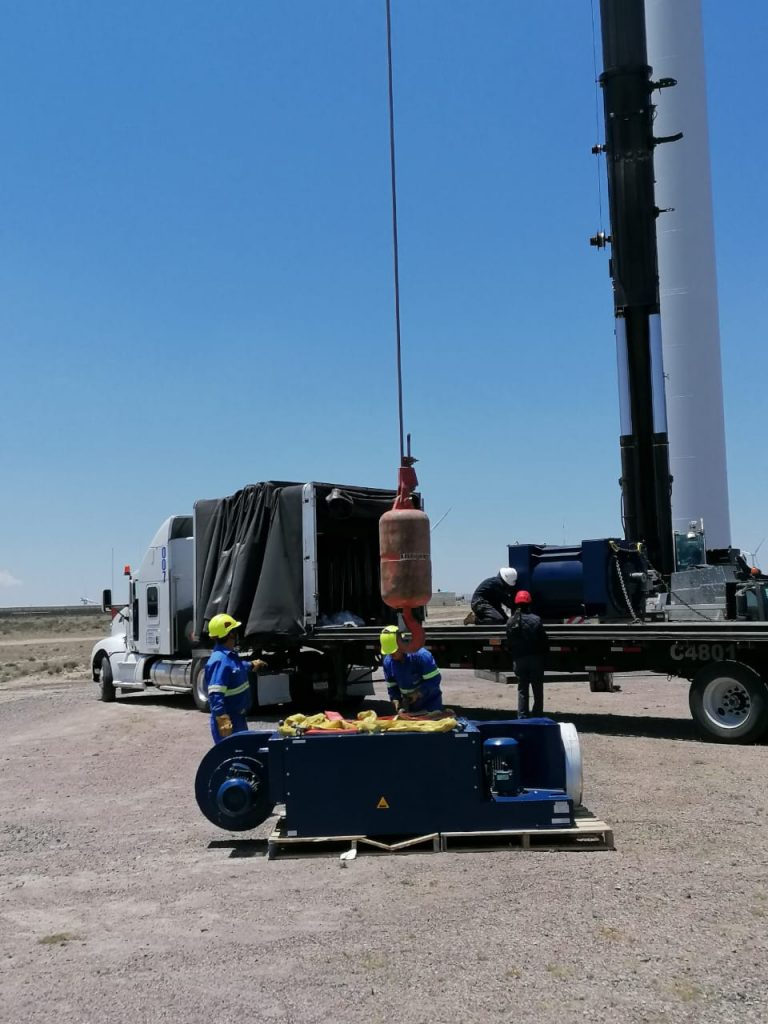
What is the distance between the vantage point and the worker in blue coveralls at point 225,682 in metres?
8.38

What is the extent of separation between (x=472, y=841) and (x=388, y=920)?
5.64 ft

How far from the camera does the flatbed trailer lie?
11836mm

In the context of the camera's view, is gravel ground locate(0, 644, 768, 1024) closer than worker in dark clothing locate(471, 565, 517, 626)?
Yes

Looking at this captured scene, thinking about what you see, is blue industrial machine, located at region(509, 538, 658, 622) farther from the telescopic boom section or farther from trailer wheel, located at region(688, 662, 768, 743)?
the telescopic boom section

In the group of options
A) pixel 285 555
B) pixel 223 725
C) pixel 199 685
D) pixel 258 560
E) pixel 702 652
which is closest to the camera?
pixel 223 725

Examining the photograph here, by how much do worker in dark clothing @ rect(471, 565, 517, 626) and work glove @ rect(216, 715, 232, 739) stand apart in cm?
698

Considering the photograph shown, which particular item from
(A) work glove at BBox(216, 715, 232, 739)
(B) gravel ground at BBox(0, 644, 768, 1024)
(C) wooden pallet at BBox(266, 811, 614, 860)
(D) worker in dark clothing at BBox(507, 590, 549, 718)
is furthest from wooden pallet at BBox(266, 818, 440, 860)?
(D) worker in dark clothing at BBox(507, 590, 549, 718)

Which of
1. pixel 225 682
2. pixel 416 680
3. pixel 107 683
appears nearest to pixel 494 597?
pixel 416 680

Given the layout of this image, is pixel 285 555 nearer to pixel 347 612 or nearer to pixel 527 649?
pixel 347 612

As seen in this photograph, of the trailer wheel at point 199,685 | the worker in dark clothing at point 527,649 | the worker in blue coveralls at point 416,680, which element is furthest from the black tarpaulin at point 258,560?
the worker in blue coveralls at point 416,680

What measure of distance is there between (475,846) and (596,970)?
8.16ft

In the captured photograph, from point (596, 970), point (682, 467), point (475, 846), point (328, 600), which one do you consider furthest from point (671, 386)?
point (596, 970)

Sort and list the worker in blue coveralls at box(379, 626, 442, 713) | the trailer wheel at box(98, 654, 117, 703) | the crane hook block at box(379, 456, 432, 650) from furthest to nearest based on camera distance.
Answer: the trailer wheel at box(98, 654, 117, 703) → the worker in blue coveralls at box(379, 626, 442, 713) → the crane hook block at box(379, 456, 432, 650)

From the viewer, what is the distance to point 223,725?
8328mm
